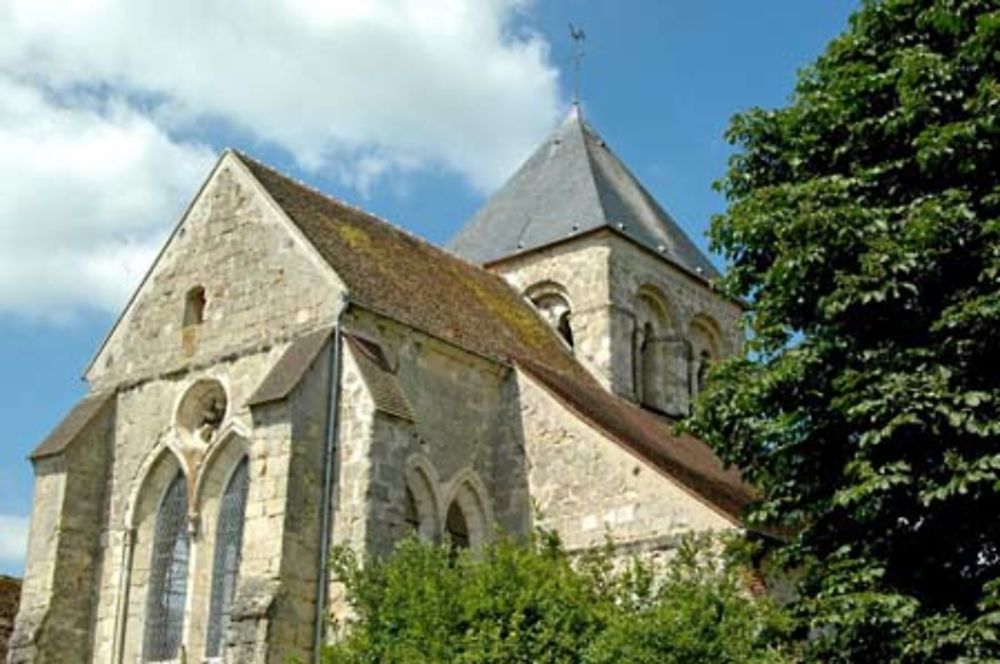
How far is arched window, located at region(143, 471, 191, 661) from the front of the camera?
16672 millimetres

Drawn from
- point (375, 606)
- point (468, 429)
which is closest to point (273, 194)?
point (468, 429)

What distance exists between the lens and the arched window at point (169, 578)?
54.7ft

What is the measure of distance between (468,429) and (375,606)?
5.15 metres

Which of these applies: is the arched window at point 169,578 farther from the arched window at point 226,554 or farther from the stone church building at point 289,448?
the arched window at point 226,554

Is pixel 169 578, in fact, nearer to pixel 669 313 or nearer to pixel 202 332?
pixel 202 332

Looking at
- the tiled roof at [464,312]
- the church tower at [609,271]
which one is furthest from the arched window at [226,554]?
the church tower at [609,271]

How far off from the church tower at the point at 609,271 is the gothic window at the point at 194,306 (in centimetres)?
691

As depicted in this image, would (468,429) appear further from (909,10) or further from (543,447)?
(909,10)

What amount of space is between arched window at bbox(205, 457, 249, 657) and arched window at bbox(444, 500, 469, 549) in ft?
8.72

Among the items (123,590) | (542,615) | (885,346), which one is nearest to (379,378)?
(542,615)

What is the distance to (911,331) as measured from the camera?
1119 cm


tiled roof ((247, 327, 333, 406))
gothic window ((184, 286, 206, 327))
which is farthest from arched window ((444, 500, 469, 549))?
gothic window ((184, 286, 206, 327))

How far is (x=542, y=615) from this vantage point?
11.6 metres

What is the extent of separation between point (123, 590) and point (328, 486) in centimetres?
406
